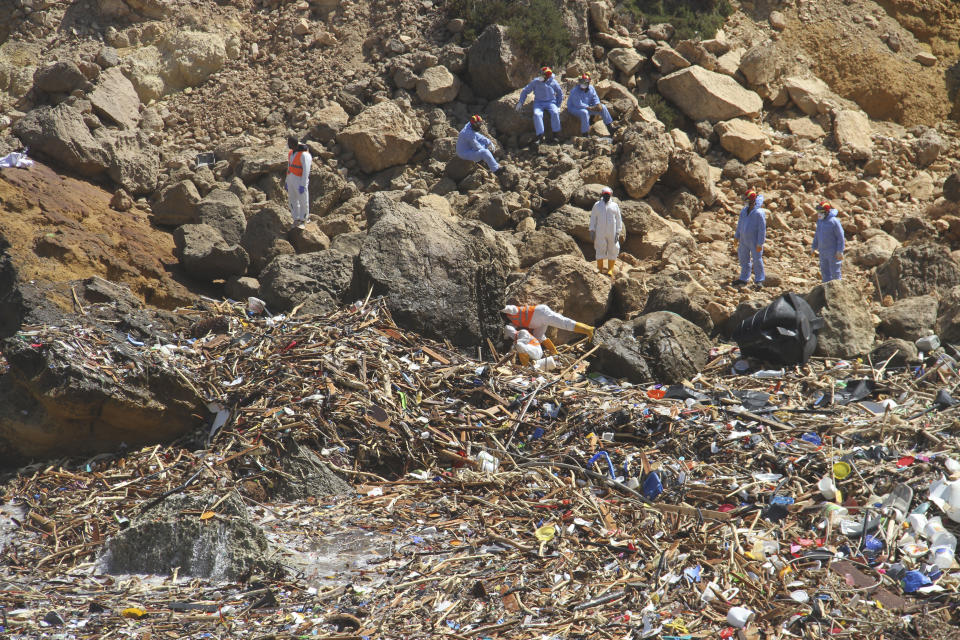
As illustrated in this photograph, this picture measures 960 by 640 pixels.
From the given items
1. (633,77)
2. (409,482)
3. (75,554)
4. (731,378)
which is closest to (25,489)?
(75,554)

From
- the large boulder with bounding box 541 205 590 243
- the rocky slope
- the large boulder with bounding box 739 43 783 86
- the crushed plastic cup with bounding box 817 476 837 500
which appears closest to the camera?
the crushed plastic cup with bounding box 817 476 837 500

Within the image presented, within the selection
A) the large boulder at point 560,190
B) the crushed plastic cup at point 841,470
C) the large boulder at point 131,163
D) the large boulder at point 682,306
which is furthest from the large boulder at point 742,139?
the crushed plastic cup at point 841,470

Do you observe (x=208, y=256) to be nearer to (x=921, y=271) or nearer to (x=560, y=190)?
(x=560, y=190)

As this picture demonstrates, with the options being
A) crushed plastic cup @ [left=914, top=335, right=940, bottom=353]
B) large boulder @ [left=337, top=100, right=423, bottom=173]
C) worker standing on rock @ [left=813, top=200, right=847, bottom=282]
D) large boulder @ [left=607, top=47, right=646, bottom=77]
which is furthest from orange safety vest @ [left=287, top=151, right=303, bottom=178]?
crushed plastic cup @ [left=914, top=335, right=940, bottom=353]

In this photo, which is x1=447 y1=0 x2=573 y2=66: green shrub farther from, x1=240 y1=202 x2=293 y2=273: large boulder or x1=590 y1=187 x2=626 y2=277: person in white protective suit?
x1=240 y1=202 x2=293 y2=273: large boulder

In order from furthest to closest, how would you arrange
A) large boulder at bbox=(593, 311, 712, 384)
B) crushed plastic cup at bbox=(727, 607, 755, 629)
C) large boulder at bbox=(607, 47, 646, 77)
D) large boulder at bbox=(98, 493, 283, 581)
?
large boulder at bbox=(607, 47, 646, 77)
large boulder at bbox=(593, 311, 712, 384)
large boulder at bbox=(98, 493, 283, 581)
crushed plastic cup at bbox=(727, 607, 755, 629)

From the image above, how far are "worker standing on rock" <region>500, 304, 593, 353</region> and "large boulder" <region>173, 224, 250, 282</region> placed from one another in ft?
11.5

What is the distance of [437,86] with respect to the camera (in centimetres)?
1260

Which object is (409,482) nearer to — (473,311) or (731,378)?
(473,311)

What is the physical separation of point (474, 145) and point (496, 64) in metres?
2.08

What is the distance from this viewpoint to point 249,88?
13422 mm

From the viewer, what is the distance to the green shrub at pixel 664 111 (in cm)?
1293

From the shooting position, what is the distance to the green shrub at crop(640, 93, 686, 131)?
12.9m

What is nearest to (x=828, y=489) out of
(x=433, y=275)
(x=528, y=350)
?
(x=528, y=350)
